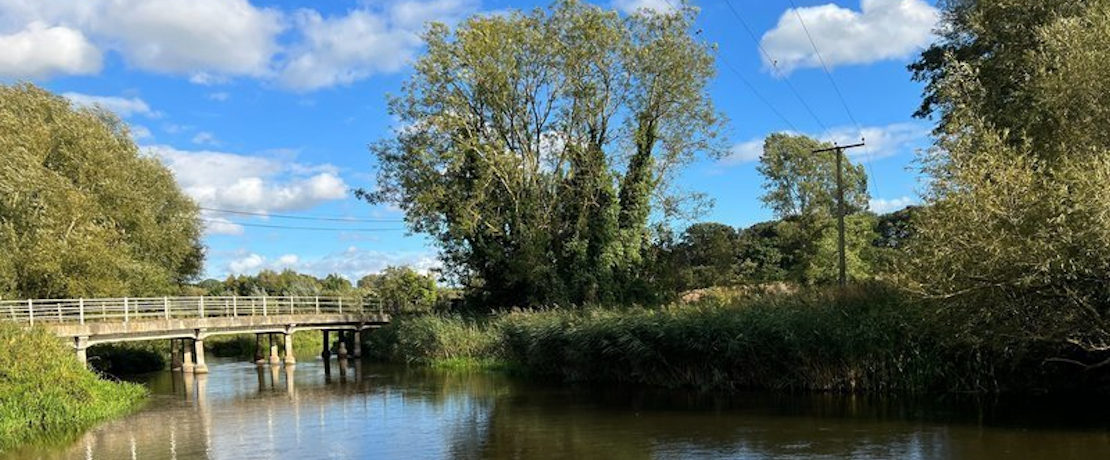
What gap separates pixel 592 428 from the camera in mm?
16844

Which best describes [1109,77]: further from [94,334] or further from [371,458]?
[94,334]

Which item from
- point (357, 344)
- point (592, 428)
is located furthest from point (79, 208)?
point (592, 428)

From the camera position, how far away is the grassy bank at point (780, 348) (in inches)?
750

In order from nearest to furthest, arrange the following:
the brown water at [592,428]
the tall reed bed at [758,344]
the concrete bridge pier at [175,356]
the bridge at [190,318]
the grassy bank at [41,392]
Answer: the brown water at [592,428], the grassy bank at [41,392], the tall reed bed at [758,344], the bridge at [190,318], the concrete bridge pier at [175,356]

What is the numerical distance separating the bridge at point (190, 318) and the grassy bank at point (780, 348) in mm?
15141

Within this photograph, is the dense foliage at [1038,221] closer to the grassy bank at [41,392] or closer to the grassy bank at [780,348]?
the grassy bank at [780,348]

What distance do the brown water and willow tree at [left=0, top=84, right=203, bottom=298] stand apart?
12.0 m

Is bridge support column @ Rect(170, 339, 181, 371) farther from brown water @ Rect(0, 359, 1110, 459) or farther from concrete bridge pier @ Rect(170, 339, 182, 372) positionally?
brown water @ Rect(0, 359, 1110, 459)

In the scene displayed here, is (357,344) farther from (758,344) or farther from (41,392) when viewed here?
(758,344)

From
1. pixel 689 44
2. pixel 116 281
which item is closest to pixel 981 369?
pixel 689 44

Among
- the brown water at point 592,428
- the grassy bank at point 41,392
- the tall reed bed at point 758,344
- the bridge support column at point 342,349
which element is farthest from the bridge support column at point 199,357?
the tall reed bed at point 758,344

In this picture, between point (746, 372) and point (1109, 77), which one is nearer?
point (1109, 77)

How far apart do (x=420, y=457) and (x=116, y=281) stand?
87.9 feet

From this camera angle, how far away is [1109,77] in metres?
17.0
